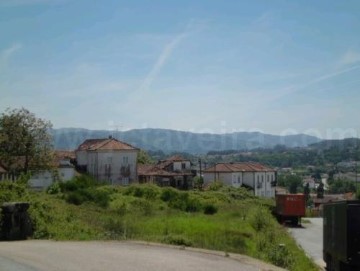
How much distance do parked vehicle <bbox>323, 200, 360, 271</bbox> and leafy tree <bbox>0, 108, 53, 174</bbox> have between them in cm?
5019

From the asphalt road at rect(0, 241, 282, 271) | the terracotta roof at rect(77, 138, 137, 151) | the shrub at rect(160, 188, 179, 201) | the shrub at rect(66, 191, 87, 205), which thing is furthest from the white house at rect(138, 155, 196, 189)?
the asphalt road at rect(0, 241, 282, 271)

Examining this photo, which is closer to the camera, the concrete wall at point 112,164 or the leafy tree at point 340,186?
the concrete wall at point 112,164

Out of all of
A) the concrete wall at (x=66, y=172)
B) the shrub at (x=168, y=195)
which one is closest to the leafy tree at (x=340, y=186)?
the concrete wall at (x=66, y=172)

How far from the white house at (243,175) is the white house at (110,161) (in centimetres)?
2096

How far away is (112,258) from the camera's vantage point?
1530 cm

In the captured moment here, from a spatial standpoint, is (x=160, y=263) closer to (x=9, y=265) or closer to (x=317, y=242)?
(x=9, y=265)

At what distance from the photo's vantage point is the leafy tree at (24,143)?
209ft

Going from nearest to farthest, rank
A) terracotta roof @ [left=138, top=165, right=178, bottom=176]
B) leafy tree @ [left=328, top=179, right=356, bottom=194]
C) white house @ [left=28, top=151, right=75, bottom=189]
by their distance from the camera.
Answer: white house @ [left=28, top=151, right=75, bottom=189] → terracotta roof @ [left=138, top=165, right=178, bottom=176] → leafy tree @ [left=328, top=179, right=356, bottom=194]

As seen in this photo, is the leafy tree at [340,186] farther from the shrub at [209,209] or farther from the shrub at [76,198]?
the shrub at [76,198]

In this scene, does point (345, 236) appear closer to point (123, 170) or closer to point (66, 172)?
point (66, 172)

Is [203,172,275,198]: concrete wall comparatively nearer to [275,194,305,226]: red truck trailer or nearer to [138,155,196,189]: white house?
[138,155,196,189]: white house

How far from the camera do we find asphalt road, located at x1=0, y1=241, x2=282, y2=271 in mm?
13820

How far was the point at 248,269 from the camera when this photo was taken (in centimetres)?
1453

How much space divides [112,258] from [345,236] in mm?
7230
